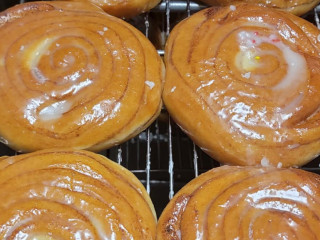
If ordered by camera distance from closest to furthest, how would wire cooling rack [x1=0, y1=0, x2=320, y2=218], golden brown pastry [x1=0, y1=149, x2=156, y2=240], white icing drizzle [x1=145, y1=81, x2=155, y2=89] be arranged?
golden brown pastry [x1=0, y1=149, x2=156, y2=240] → white icing drizzle [x1=145, y1=81, x2=155, y2=89] → wire cooling rack [x1=0, y1=0, x2=320, y2=218]

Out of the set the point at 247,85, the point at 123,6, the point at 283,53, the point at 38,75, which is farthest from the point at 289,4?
the point at 38,75

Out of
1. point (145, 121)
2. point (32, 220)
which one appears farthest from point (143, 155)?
point (32, 220)

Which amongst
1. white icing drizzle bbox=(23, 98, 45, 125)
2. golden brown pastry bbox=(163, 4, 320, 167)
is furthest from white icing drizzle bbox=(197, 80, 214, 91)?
white icing drizzle bbox=(23, 98, 45, 125)

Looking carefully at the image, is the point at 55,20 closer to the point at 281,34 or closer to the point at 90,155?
the point at 90,155

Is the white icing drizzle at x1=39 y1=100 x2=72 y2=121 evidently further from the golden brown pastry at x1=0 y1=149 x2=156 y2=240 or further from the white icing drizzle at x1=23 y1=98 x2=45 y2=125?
the golden brown pastry at x1=0 y1=149 x2=156 y2=240

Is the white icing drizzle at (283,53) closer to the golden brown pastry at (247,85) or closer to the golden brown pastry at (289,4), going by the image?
the golden brown pastry at (247,85)

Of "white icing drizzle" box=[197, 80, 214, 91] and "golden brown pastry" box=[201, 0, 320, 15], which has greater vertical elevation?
"golden brown pastry" box=[201, 0, 320, 15]

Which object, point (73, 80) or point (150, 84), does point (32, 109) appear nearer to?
point (73, 80)
